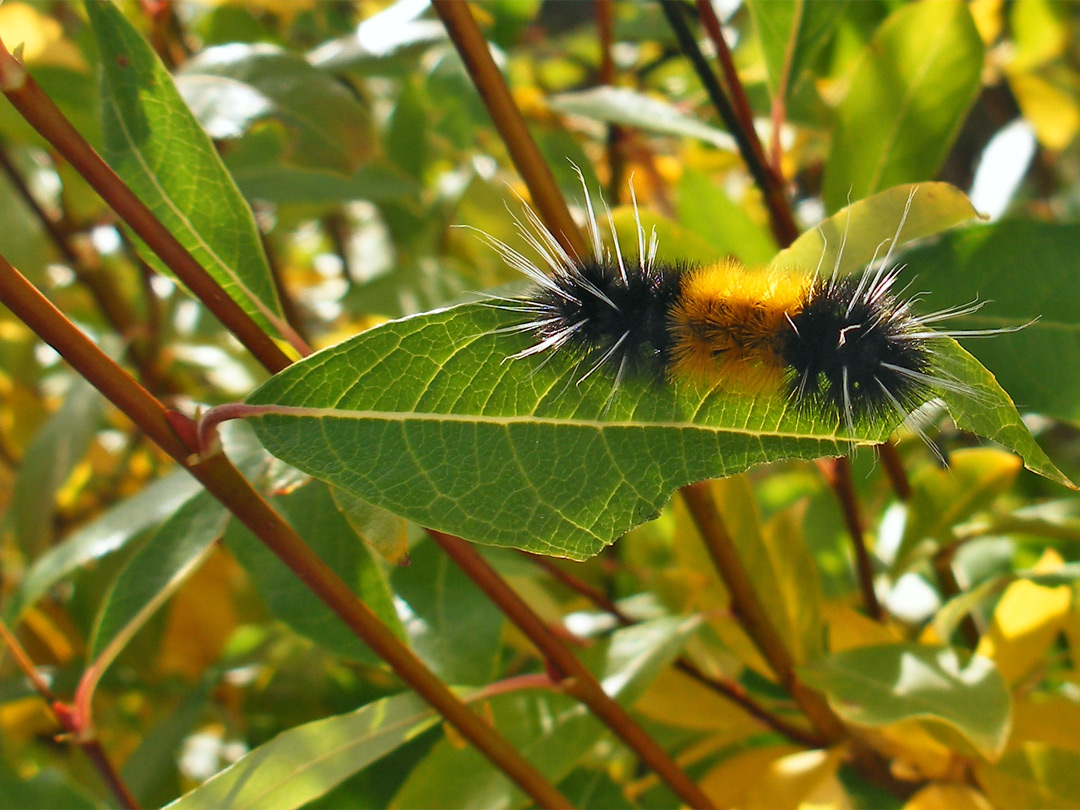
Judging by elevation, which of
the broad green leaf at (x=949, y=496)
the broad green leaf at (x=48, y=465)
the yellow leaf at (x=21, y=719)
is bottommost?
the broad green leaf at (x=949, y=496)

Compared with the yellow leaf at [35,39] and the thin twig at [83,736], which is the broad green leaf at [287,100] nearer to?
the yellow leaf at [35,39]

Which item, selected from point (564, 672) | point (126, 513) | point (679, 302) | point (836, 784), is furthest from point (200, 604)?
point (679, 302)

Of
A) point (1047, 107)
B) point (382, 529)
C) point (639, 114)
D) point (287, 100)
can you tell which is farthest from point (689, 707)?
point (1047, 107)

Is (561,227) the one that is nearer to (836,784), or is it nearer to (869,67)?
(869,67)

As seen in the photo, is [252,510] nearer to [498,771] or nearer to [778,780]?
[498,771]

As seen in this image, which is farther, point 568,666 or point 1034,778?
point 1034,778

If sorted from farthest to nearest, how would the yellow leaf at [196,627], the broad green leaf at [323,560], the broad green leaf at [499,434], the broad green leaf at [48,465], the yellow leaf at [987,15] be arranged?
the yellow leaf at [987,15] < the yellow leaf at [196,627] < the broad green leaf at [48,465] < the broad green leaf at [323,560] < the broad green leaf at [499,434]

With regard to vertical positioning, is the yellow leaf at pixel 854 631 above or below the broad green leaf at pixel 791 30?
below

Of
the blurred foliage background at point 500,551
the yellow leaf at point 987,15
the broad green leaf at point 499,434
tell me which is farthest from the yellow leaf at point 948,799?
the yellow leaf at point 987,15
